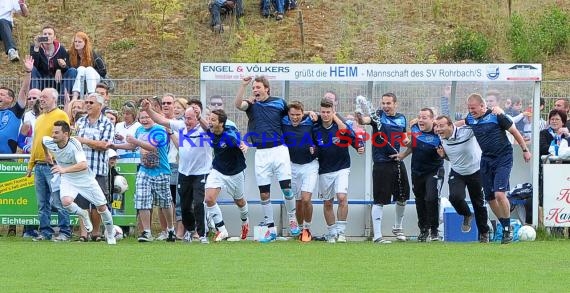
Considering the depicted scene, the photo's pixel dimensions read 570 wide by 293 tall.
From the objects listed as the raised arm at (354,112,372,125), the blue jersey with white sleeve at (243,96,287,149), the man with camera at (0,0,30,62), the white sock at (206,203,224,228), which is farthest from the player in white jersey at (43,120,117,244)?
the man with camera at (0,0,30,62)

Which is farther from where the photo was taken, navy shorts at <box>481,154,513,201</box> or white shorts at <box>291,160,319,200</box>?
white shorts at <box>291,160,319,200</box>

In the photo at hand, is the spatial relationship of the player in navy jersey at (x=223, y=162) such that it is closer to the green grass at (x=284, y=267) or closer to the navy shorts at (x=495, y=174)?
the green grass at (x=284, y=267)

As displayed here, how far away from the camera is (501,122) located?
54.1ft

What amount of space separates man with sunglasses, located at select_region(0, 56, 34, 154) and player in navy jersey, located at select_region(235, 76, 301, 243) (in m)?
3.68

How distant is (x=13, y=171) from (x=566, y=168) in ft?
28.2

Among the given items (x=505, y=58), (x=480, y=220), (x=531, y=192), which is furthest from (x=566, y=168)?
(x=505, y=58)

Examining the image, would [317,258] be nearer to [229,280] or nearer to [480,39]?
[229,280]

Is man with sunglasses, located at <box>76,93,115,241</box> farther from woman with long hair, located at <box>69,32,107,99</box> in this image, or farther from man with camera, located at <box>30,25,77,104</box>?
man with camera, located at <box>30,25,77,104</box>

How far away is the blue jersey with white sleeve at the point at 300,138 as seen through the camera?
1755 centimetres

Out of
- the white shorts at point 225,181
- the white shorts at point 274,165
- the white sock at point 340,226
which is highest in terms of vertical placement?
the white shorts at point 274,165

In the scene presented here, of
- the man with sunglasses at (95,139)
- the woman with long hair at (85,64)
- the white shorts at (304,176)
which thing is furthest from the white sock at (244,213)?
the woman with long hair at (85,64)

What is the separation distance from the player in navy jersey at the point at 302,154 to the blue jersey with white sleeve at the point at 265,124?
0.62 ft

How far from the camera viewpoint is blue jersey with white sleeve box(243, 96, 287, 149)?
17.4 meters

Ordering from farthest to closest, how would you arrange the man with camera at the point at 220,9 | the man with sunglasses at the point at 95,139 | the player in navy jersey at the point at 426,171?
the man with camera at the point at 220,9, the player in navy jersey at the point at 426,171, the man with sunglasses at the point at 95,139
